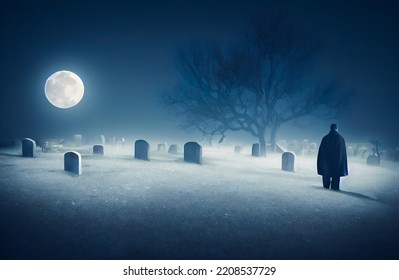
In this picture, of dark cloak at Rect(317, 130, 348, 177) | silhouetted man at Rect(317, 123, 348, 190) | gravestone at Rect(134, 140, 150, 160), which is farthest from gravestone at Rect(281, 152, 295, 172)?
gravestone at Rect(134, 140, 150, 160)

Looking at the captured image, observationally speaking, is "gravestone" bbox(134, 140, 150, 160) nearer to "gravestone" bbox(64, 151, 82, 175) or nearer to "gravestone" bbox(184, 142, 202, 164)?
"gravestone" bbox(184, 142, 202, 164)

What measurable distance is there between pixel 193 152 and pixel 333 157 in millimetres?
7942

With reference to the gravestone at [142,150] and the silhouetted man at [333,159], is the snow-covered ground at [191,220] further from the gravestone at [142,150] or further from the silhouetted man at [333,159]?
the gravestone at [142,150]

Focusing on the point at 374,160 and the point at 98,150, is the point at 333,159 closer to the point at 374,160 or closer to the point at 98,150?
the point at 374,160

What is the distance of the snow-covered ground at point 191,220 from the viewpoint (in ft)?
12.0

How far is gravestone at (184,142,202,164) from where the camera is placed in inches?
549

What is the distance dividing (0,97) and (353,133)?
57.6 meters

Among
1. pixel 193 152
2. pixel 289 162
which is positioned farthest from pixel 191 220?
pixel 193 152

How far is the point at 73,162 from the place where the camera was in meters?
9.84

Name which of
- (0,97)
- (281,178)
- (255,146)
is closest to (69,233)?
(281,178)

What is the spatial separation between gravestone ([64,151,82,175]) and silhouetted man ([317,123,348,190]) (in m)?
9.24

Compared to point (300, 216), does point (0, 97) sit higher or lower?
higher

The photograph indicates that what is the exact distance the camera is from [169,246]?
12.3ft

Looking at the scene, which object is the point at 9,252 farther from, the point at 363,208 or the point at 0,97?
the point at 0,97
